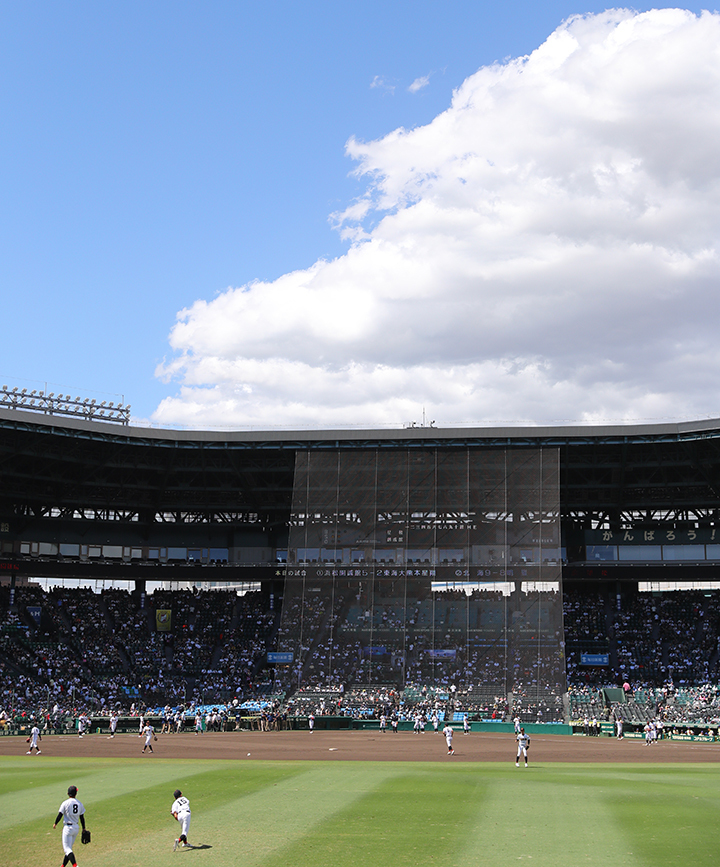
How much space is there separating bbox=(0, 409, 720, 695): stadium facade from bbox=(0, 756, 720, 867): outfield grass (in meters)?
25.6

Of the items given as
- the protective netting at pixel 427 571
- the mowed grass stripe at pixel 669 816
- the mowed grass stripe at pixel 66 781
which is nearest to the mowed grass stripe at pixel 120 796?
the mowed grass stripe at pixel 66 781

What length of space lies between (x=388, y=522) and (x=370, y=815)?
41.7 meters

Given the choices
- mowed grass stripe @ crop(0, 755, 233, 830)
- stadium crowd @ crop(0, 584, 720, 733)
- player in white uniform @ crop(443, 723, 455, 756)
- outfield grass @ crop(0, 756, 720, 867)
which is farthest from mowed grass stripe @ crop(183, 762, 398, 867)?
stadium crowd @ crop(0, 584, 720, 733)

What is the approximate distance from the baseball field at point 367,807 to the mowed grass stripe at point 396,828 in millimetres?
52

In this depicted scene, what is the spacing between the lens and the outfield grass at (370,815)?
19906mm

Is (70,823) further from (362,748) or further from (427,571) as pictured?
(427,571)

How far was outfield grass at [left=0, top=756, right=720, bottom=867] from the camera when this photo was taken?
1991cm

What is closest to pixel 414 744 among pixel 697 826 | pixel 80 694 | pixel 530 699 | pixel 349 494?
pixel 530 699

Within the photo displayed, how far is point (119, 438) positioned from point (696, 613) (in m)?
53.2

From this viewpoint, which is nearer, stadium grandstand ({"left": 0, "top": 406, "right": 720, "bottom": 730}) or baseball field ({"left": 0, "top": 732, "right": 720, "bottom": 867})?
baseball field ({"left": 0, "top": 732, "right": 720, "bottom": 867})

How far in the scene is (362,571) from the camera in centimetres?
6556

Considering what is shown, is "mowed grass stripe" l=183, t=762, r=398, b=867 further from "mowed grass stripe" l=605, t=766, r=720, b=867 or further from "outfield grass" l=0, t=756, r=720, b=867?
"mowed grass stripe" l=605, t=766, r=720, b=867

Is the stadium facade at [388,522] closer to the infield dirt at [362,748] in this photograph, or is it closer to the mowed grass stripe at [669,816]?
the infield dirt at [362,748]

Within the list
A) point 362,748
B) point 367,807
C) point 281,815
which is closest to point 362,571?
point 362,748
